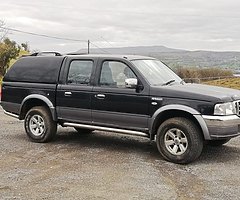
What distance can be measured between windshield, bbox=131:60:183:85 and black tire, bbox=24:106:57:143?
2247mm

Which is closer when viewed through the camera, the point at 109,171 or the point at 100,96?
the point at 109,171

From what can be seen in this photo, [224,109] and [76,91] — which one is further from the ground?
[76,91]

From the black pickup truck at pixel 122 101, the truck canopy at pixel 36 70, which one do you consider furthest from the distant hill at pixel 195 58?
the black pickup truck at pixel 122 101

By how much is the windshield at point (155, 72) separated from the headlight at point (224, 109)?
125 cm

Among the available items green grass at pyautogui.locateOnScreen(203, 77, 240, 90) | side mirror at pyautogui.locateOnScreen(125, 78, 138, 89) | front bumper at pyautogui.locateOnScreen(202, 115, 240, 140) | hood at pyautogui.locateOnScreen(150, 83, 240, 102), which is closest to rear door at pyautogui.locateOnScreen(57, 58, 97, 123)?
side mirror at pyautogui.locateOnScreen(125, 78, 138, 89)

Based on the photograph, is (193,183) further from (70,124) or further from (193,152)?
(70,124)

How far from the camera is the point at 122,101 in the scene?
7070 millimetres

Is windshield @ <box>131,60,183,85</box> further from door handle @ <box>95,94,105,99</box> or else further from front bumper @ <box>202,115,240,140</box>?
front bumper @ <box>202,115,240,140</box>

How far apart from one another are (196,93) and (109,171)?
196 cm

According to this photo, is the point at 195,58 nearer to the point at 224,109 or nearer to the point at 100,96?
the point at 100,96

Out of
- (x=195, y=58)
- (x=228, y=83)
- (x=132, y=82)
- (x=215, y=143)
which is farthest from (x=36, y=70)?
(x=195, y=58)

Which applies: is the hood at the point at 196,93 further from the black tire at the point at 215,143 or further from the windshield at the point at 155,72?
the black tire at the point at 215,143

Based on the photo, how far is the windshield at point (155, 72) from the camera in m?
7.11

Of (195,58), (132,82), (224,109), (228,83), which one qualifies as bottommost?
(228,83)
